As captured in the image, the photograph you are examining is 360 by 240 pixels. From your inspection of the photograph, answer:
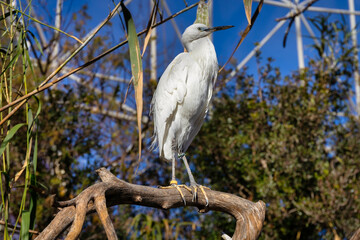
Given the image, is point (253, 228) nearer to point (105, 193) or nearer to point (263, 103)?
point (105, 193)

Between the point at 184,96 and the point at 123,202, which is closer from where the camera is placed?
the point at 123,202

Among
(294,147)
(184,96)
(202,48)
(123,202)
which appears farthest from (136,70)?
(294,147)

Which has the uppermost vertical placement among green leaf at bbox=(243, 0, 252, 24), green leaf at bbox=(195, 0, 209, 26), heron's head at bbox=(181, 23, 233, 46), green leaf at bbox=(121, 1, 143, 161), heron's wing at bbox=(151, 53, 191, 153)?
green leaf at bbox=(195, 0, 209, 26)

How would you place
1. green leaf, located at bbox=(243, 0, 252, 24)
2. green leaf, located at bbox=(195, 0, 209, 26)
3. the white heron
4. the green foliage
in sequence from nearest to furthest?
green leaf, located at bbox=(243, 0, 252, 24)
the white heron
green leaf, located at bbox=(195, 0, 209, 26)
the green foliage

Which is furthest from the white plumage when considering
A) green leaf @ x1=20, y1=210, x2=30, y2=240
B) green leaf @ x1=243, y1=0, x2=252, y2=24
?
green leaf @ x1=20, y1=210, x2=30, y2=240

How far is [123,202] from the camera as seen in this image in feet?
3.74

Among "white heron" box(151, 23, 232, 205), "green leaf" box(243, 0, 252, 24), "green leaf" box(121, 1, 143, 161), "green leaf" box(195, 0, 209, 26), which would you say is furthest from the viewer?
"green leaf" box(195, 0, 209, 26)

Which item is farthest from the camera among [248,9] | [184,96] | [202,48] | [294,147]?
[294,147]

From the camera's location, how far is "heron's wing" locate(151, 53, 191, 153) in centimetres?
189

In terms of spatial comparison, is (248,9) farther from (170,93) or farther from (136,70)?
(170,93)

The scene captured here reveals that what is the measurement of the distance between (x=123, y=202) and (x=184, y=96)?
837mm

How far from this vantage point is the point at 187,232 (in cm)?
350

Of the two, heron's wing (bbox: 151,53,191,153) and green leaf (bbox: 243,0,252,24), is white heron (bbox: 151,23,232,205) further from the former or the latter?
green leaf (bbox: 243,0,252,24)

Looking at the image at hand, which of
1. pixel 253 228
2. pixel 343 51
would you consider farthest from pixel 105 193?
pixel 343 51
